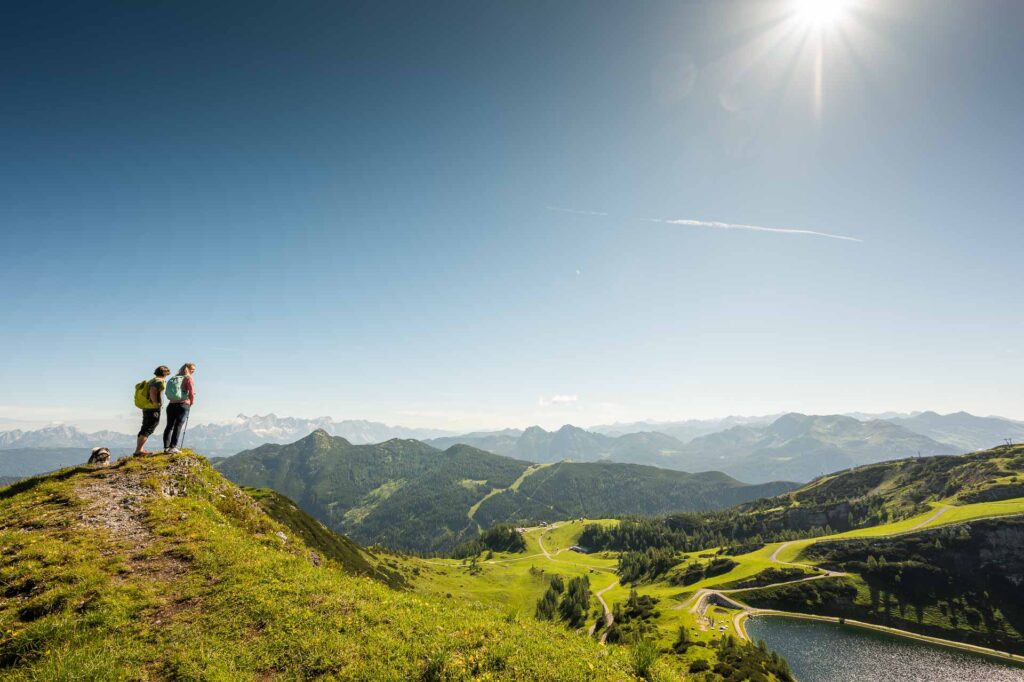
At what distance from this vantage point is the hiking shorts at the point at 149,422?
2380 cm

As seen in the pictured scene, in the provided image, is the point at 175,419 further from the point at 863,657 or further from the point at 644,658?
A: the point at 863,657

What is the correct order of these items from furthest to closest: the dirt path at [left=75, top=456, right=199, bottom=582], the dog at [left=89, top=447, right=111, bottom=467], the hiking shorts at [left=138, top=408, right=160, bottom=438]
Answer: the dog at [left=89, top=447, right=111, bottom=467] < the hiking shorts at [left=138, top=408, right=160, bottom=438] < the dirt path at [left=75, top=456, right=199, bottom=582]

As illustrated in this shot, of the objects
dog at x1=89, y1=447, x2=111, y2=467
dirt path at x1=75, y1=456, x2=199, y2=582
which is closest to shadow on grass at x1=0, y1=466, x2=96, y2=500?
dog at x1=89, y1=447, x2=111, y2=467

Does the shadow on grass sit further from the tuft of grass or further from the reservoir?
the reservoir

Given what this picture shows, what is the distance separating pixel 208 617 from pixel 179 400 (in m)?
16.3

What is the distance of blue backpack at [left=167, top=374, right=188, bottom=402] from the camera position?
24.0 m

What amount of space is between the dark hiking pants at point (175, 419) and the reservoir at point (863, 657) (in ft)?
475

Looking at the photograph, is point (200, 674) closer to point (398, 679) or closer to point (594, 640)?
point (398, 679)

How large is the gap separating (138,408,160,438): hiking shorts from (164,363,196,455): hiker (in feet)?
2.26

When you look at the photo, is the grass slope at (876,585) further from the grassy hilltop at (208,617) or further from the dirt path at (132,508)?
the grassy hilltop at (208,617)

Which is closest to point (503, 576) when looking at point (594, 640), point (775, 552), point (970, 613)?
point (775, 552)

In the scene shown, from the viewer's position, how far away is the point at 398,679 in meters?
11.0

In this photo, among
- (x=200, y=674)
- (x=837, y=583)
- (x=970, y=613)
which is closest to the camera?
(x=200, y=674)

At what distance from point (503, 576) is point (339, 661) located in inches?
8164
